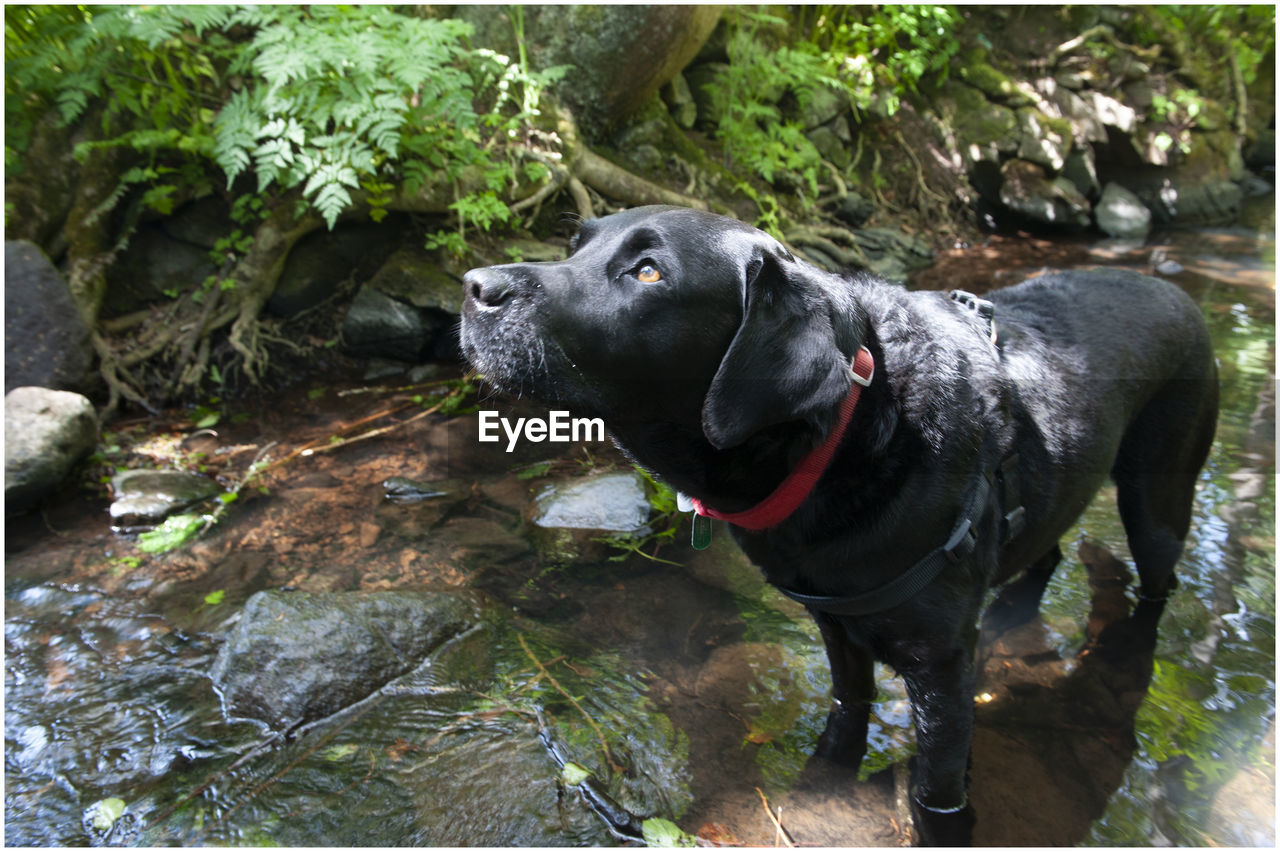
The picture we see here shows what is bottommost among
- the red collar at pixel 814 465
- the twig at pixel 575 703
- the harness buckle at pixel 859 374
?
the twig at pixel 575 703

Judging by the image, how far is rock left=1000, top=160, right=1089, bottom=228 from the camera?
966cm

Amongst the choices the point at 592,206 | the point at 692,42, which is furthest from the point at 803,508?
the point at 692,42

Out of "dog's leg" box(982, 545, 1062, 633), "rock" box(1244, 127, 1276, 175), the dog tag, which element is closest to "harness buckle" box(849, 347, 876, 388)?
the dog tag

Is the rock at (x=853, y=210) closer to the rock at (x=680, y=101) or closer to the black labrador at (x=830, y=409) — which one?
the rock at (x=680, y=101)

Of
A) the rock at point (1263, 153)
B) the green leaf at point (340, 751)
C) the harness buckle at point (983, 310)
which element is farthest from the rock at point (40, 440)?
the rock at point (1263, 153)

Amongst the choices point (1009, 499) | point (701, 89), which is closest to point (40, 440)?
point (1009, 499)

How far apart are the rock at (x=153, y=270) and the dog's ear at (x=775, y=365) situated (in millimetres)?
5307

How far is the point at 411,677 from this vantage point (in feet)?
9.37

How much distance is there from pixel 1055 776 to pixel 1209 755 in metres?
0.60

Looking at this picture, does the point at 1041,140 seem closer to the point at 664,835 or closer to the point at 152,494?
the point at 664,835

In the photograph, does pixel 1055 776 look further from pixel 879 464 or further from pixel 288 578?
pixel 288 578

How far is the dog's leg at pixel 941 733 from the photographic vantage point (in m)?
2.04

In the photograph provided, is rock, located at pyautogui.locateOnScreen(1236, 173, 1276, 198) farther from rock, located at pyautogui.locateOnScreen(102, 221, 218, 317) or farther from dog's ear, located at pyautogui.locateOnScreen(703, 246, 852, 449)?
rock, located at pyautogui.locateOnScreen(102, 221, 218, 317)

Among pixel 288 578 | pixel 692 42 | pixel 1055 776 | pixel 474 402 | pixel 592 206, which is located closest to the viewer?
pixel 1055 776
